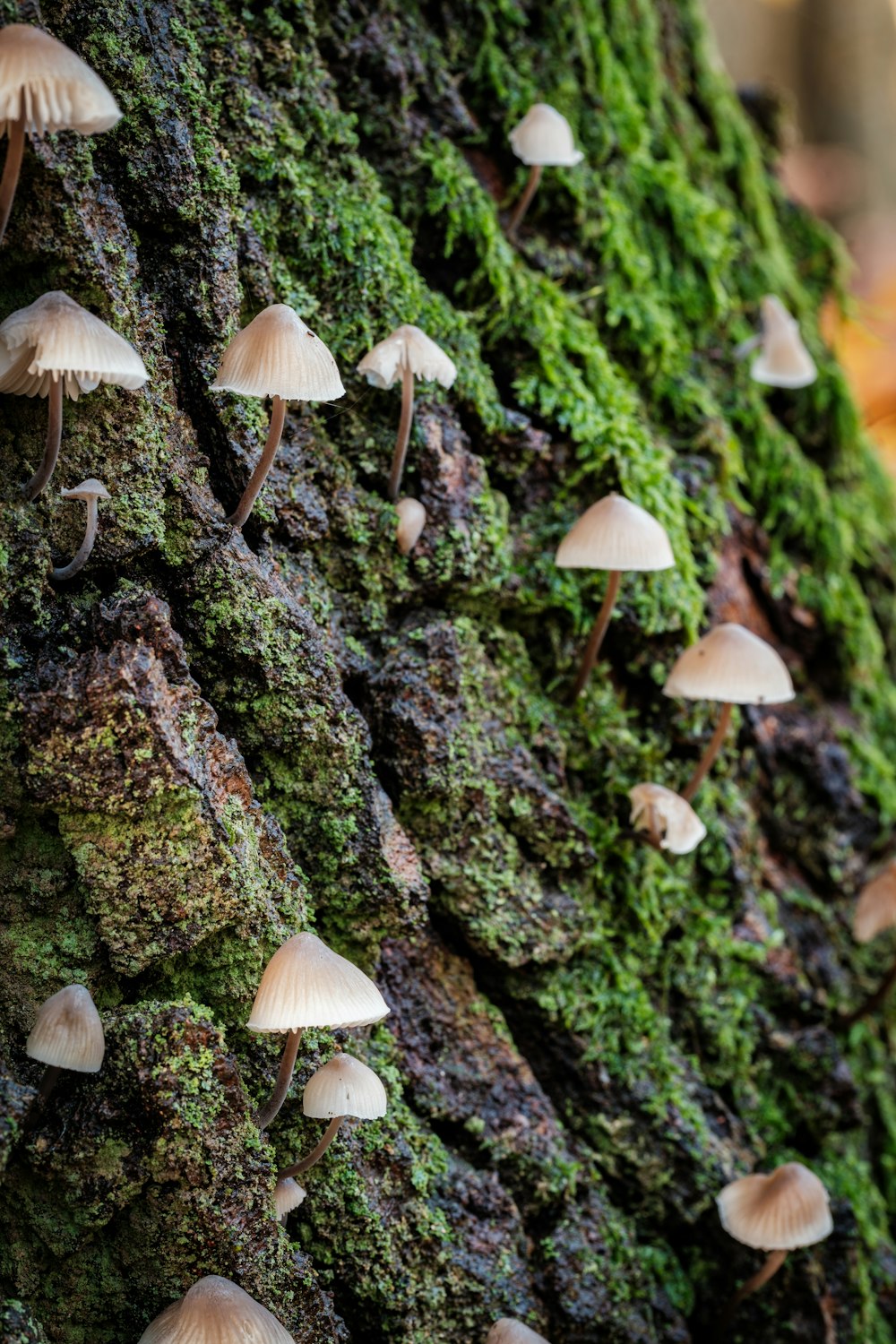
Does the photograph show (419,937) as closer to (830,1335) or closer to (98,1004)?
(98,1004)

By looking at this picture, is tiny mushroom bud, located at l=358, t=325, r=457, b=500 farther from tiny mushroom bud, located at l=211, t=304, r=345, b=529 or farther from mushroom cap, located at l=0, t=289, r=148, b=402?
mushroom cap, located at l=0, t=289, r=148, b=402

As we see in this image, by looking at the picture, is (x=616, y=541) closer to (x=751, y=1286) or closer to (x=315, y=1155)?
(x=315, y=1155)

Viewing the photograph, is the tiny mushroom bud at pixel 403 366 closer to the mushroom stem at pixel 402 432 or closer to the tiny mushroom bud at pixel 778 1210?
the mushroom stem at pixel 402 432

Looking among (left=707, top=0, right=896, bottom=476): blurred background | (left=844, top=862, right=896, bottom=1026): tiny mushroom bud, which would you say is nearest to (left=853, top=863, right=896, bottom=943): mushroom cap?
(left=844, top=862, right=896, bottom=1026): tiny mushroom bud

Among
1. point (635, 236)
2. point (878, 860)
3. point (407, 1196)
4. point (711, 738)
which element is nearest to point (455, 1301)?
point (407, 1196)

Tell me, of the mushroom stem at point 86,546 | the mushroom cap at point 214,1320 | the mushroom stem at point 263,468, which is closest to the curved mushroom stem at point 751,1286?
the mushroom cap at point 214,1320

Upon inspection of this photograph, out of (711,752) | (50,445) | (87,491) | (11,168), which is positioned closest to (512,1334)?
(711,752)

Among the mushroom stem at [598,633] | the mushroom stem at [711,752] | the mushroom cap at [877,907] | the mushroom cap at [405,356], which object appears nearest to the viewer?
the mushroom cap at [405,356]
